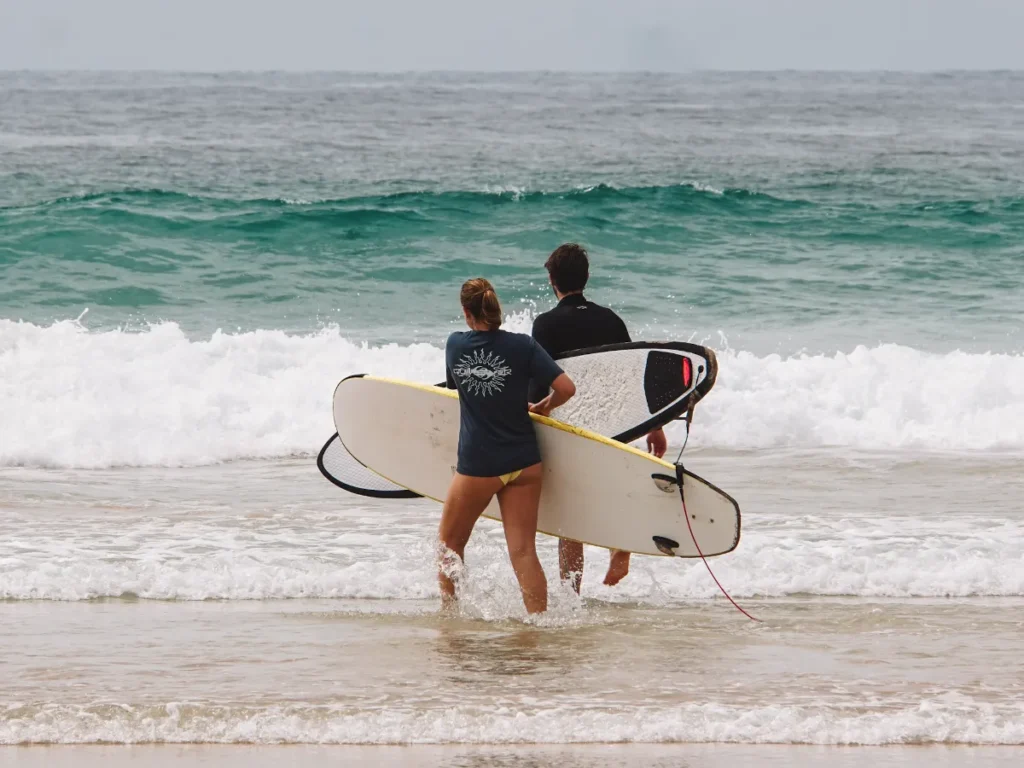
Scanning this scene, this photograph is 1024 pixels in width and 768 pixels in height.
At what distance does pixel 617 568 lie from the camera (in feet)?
18.6

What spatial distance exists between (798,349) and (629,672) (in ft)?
29.9

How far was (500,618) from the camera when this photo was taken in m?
5.25

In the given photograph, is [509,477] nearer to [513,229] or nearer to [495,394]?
[495,394]

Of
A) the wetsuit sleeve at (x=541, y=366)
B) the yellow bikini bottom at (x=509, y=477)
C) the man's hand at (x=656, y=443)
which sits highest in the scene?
the wetsuit sleeve at (x=541, y=366)

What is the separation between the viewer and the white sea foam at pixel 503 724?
13.0ft

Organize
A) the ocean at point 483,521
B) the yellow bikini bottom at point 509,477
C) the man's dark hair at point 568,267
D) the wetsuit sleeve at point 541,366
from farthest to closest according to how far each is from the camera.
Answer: the man's dark hair at point 568,267 → the yellow bikini bottom at point 509,477 → the wetsuit sleeve at point 541,366 → the ocean at point 483,521

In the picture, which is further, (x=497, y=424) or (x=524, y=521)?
(x=524, y=521)

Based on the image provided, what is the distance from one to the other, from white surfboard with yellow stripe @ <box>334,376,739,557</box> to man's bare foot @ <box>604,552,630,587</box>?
8.3 inches

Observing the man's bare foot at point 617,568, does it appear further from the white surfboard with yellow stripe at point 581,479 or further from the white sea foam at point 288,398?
the white sea foam at point 288,398

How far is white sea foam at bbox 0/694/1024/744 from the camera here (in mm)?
3949

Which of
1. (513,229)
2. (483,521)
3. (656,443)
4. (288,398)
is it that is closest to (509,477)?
(656,443)

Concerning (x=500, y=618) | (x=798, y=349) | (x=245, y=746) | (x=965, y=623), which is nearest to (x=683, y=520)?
(x=500, y=618)

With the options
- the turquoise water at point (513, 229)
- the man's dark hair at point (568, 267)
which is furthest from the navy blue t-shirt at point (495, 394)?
the turquoise water at point (513, 229)

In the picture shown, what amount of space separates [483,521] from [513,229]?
13154 mm
